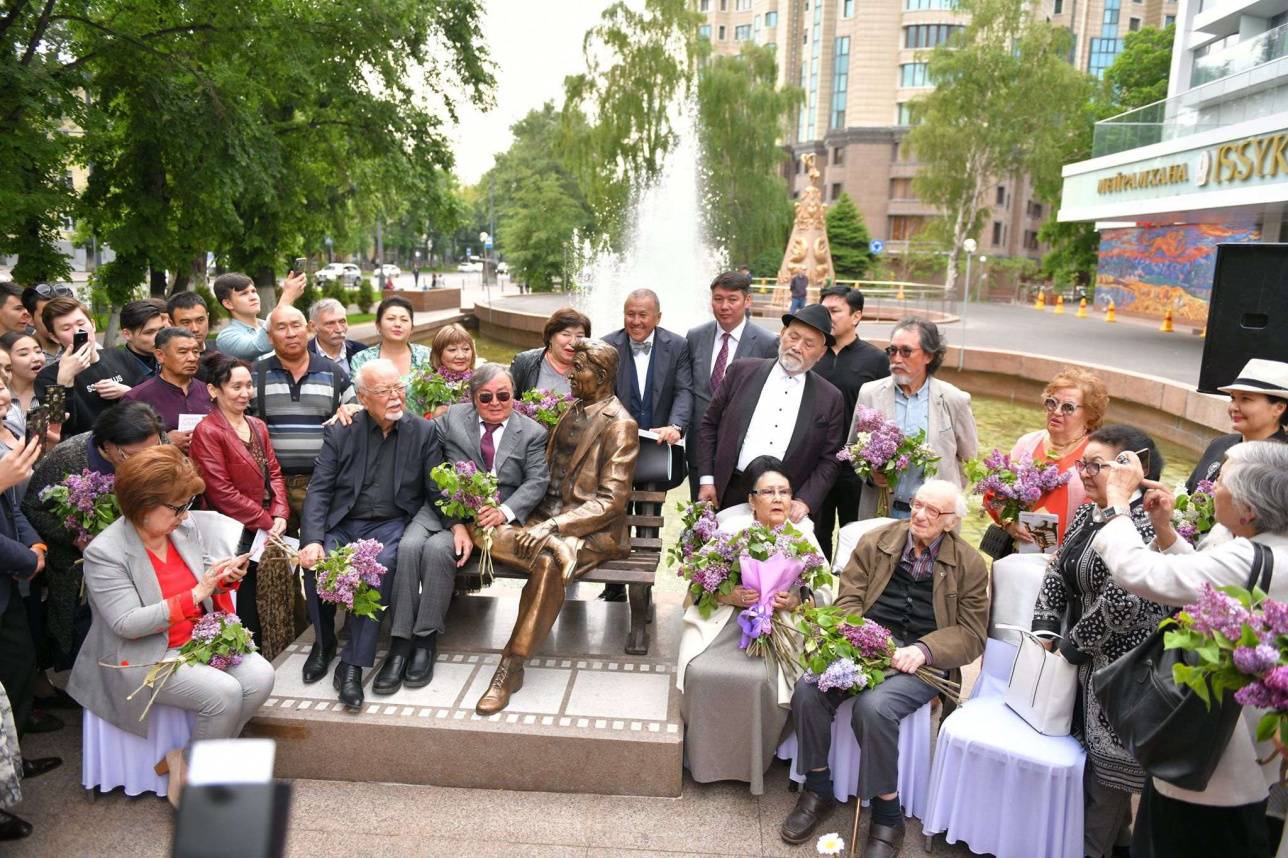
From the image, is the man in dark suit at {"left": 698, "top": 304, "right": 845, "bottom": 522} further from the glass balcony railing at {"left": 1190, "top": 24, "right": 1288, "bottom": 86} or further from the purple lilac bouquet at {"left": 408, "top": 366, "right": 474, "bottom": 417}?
the glass balcony railing at {"left": 1190, "top": 24, "right": 1288, "bottom": 86}

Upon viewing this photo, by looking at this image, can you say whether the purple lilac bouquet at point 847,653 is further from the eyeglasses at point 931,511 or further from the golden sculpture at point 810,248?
the golden sculpture at point 810,248

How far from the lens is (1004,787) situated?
12.6ft

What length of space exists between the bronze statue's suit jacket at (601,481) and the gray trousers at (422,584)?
2.00ft

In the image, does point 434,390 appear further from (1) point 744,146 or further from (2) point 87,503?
(1) point 744,146

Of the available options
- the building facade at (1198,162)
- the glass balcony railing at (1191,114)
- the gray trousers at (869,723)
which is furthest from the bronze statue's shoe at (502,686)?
the glass balcony railing at (1191,114)

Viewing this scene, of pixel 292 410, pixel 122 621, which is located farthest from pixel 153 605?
pixel 292 410

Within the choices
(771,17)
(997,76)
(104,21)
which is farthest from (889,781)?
(771,17)

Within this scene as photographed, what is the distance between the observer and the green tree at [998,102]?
41.5 metres

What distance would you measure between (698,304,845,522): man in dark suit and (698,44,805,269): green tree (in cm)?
3219

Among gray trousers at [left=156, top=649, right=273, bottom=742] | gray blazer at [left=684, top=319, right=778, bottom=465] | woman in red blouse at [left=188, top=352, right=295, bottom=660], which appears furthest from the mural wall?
gray trousers at [left=156, top=649, right=273, bottom=742]

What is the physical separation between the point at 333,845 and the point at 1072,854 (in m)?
3.20

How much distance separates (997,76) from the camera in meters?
42.0

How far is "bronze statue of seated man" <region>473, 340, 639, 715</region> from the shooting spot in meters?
4.66

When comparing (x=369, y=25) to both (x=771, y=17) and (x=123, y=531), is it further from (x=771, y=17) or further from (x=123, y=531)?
(x=771, y=17)
